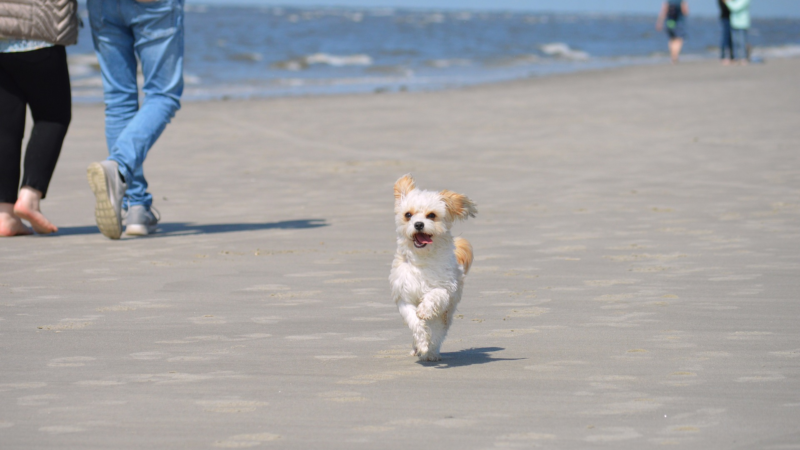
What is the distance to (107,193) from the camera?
19.4 ft

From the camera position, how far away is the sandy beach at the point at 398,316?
122 inches

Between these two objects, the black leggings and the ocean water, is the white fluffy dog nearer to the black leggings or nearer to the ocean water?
the black leggings

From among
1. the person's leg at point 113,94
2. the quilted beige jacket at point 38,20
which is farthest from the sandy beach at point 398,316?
the quilted beige jacket at point 38,20

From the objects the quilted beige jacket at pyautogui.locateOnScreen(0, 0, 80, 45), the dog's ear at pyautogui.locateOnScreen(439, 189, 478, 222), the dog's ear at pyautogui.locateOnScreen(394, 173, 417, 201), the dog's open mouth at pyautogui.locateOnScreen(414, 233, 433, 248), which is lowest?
the dog's open mouth at pyautogui.locateOnScreen(414, 233, 433, 248)

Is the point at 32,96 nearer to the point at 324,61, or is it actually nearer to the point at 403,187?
the point at 403,187

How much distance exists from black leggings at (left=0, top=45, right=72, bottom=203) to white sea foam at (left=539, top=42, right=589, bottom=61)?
29.0 metres

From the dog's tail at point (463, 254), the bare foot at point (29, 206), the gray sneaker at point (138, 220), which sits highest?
the dog's tail at point (463, 254)

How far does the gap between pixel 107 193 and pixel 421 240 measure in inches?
108

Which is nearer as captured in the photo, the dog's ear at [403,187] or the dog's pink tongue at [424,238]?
the dog's pink tongue at [424,238]

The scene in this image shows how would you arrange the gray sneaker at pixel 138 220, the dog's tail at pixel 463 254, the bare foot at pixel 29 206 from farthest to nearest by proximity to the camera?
the gray sneaker at pixel 138 220 → the bare foot at pixel 29 206 → the dog's tail at pixel 463 254

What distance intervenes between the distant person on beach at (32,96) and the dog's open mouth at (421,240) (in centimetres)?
347

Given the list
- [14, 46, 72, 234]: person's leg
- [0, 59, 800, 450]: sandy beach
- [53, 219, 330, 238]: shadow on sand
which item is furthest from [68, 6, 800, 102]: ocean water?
[14, 46, 72, 234]: person's leg

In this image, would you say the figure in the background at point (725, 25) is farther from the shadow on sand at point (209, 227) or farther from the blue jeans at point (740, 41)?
the shadow on sand at point (209, 227)

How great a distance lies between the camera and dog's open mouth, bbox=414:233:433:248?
3.79m
